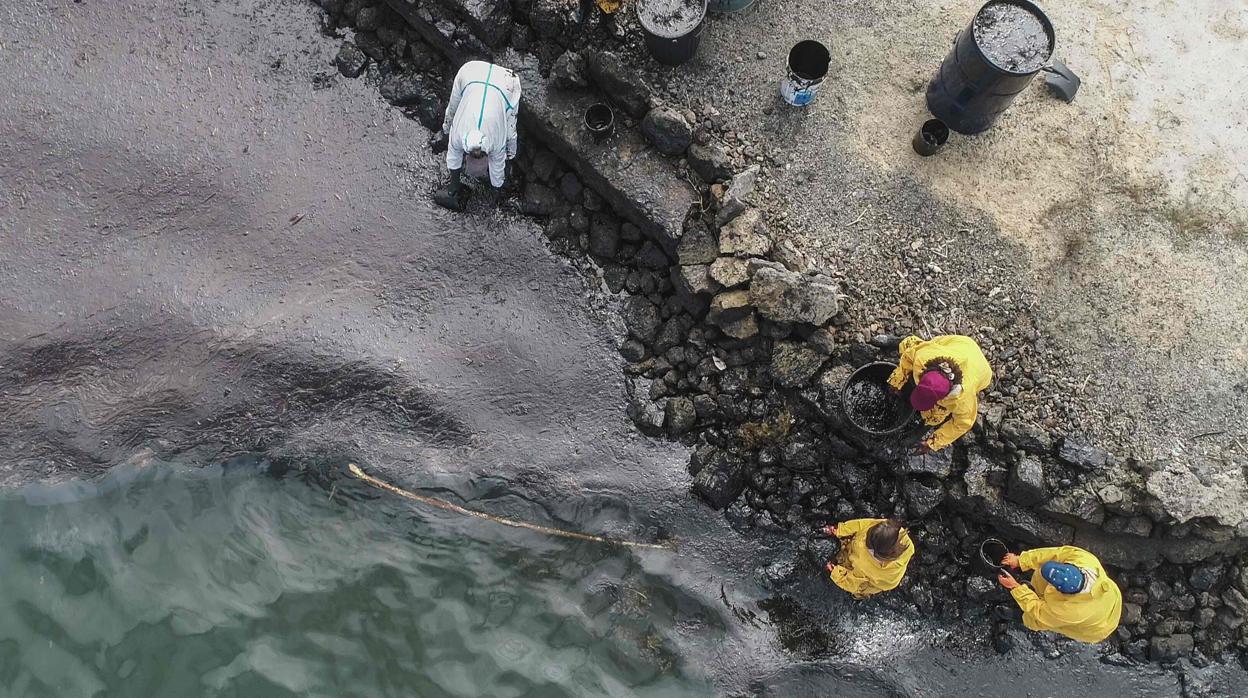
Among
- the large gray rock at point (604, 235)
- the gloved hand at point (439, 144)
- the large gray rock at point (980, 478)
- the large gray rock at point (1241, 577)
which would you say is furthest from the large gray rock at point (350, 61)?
the large gray rock at point (1241, 577)

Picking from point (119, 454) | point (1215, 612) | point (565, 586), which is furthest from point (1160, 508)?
point (119, 454)

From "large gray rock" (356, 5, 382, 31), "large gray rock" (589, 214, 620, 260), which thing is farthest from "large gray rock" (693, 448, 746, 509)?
"large gray rock" (356, 5, 382, 31)

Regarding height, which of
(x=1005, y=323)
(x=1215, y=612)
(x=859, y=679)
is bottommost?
(x=859, y=679)

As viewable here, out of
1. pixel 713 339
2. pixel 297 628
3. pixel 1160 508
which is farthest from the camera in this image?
pixel 713 339

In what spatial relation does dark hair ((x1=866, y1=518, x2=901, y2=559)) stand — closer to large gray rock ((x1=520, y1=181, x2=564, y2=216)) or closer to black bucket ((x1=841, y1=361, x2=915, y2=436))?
black bucket ((x1=841, y1=361, x2=915, y2=436))

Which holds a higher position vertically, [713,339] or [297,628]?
[713,339]

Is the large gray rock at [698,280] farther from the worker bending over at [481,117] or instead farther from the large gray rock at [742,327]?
the worker bending over at [481,117]

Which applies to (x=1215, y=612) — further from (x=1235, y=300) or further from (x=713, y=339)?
(x=713, y=339)
